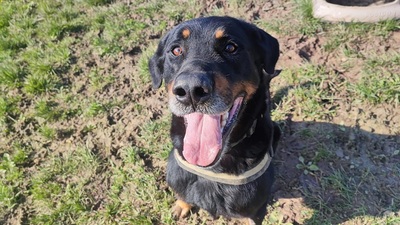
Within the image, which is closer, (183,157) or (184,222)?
(183,157)

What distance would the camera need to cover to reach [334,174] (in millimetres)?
3285

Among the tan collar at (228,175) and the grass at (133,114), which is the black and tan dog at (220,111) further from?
the grass at (133,114)

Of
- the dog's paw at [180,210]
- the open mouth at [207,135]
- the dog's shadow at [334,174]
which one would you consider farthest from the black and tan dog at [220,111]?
the dog's shadow at [334,174]

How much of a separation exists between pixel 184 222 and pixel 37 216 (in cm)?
131

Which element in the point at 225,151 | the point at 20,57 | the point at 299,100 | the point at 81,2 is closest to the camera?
the point at 225,151

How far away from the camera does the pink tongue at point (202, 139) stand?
7.60ft

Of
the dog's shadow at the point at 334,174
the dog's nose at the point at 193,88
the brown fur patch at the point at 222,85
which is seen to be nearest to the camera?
the dog's nose at the point at 193,88

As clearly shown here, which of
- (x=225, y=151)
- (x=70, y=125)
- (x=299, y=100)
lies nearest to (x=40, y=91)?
(x=70, y=125)

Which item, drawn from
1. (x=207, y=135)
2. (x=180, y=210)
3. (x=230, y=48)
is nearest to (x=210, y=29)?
(x=230, y=48)

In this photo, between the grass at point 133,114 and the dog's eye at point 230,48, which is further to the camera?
the grass at point 133,114

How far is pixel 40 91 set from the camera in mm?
4133

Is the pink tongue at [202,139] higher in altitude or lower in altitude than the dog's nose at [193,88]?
lower

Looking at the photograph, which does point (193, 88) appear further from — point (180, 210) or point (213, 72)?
point (180, 210)

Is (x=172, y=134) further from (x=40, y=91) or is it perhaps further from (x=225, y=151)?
(x=40, y=91)
